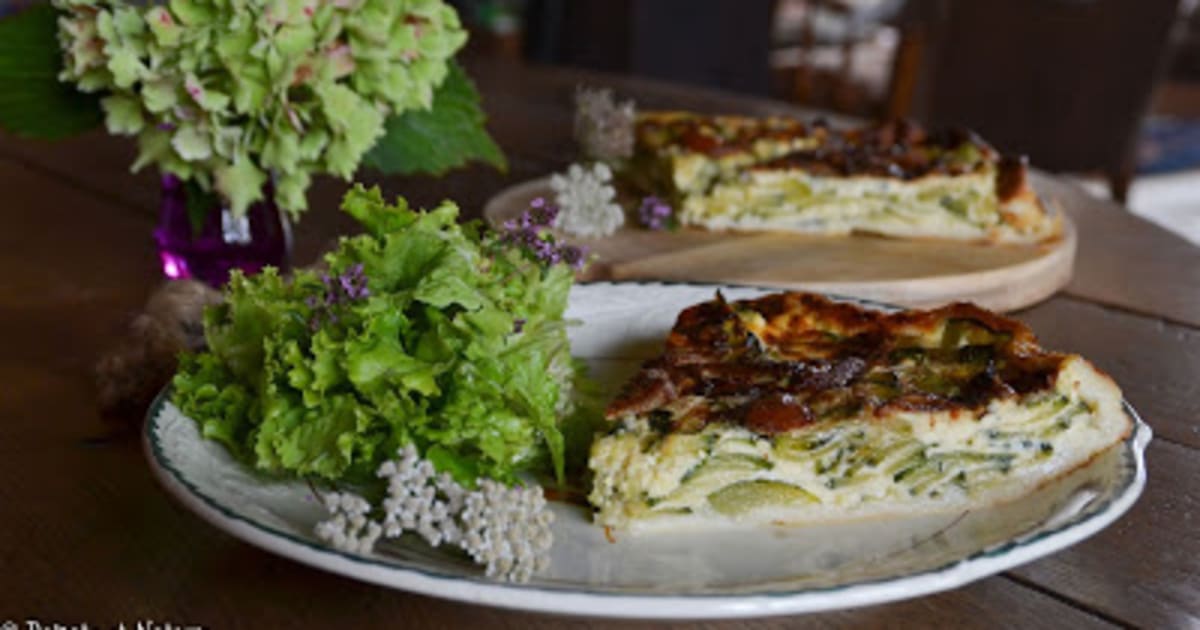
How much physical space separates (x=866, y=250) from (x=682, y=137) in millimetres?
526

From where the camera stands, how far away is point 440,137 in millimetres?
2070

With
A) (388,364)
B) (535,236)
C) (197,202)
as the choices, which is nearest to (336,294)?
(388,364)

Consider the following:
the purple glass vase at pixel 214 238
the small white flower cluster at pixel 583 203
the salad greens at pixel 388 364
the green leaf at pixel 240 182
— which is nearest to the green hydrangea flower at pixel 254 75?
the green leaf at pixel 240 182

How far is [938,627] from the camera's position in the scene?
122 centimetres

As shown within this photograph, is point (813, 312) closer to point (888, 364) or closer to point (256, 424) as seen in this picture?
point (888, 364)

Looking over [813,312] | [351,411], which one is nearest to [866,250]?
[813,312]

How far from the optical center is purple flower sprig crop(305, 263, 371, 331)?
4.27 ft

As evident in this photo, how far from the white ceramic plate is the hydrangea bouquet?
20.4 inches

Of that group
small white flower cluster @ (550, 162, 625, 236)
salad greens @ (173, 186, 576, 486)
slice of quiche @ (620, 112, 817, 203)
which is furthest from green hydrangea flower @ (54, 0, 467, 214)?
slice of quiche @ (620, 112, 817, 203)

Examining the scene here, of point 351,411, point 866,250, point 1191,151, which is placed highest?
point 351,411

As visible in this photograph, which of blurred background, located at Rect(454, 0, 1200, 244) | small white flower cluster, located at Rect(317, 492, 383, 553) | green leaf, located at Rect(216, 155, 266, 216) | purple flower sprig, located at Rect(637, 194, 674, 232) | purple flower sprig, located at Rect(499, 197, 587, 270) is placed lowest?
blurred background, located at Rect(454, 0, 1200, 244)

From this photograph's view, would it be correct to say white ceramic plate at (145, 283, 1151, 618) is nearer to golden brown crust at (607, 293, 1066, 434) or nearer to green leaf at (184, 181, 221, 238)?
golden brown crust at (607, 293, 1066, 434)

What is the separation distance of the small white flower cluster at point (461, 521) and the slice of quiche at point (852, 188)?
4.93 ft

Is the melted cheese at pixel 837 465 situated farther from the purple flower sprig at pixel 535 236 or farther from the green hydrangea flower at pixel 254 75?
the green hydrangea flower at pixel 254 75
